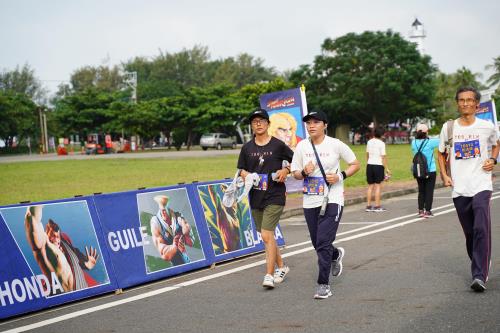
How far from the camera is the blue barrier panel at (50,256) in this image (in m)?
6.11

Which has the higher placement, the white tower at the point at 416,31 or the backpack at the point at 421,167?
the white tower at the point at 416,31

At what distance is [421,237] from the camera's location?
9.82 m

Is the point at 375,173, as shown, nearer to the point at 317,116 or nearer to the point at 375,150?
the point at 375,150

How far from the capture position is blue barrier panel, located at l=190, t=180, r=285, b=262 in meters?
8.47

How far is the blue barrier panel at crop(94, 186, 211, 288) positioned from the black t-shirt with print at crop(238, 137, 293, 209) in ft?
4.24

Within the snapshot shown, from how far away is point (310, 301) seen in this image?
6102mm

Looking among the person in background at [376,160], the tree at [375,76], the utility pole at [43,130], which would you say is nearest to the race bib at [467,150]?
the person in background at [376,160]

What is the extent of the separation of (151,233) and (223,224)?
53.4 inches

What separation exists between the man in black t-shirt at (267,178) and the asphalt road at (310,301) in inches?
18.9

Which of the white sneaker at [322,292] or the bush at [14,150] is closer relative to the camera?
the white sneaker at [322,292]

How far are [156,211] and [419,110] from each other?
60.7 meters

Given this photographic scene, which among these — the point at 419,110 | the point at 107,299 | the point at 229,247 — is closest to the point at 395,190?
the point at 229,247

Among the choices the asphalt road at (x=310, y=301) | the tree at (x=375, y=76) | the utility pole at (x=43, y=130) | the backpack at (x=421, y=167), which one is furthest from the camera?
the utility pole at (x=43, y=130)

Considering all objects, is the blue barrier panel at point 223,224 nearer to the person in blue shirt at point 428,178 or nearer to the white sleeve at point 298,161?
the white sleeve at point 298,161
